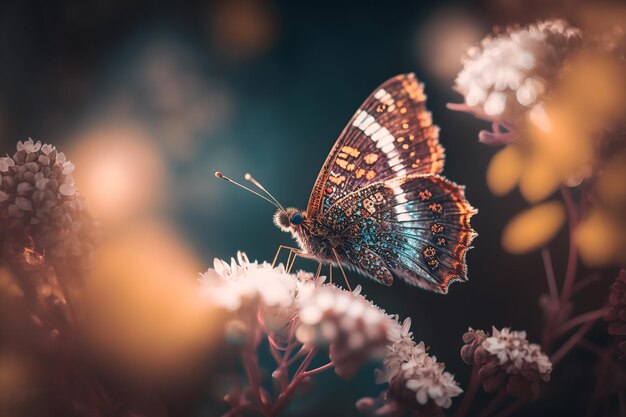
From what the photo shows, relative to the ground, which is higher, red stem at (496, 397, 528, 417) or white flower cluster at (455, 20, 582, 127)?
white flower cluster at (455, 20, 582, 127)

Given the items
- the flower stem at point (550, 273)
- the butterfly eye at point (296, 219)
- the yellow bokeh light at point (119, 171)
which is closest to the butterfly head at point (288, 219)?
the butterfly eye at point (296, 219)

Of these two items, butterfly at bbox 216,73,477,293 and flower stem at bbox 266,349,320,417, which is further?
butterfly at bbox 216,73,477,293

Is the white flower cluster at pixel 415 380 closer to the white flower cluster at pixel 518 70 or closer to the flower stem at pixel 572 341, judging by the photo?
the flower stem at pixel 572 341

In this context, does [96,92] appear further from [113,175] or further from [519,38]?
[519,38]

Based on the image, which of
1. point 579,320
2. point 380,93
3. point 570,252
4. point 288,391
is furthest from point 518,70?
Result: point 288,391

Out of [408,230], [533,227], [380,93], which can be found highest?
[380,93]

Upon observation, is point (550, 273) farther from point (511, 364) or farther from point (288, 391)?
point (288, 391)

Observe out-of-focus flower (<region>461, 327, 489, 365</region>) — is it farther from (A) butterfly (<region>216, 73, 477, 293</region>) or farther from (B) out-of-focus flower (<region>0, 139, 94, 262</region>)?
(B) out-of-focus flower (<region>0, 139, 94, 262</region>)

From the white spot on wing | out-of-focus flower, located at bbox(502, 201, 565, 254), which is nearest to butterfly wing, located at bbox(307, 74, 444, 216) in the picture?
the white spot on wing
